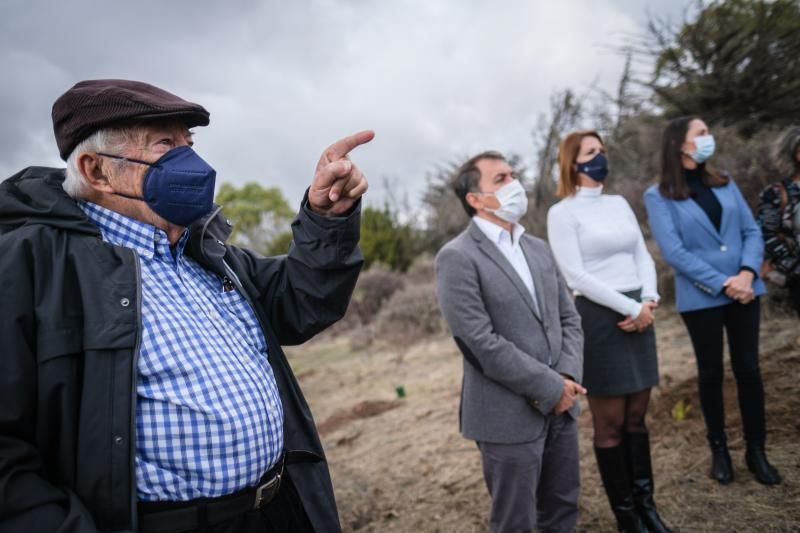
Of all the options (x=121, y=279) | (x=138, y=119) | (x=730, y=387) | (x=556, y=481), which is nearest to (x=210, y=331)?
(x=121, y=279)

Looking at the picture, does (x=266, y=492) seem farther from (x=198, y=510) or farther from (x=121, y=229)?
(x=121, y=229)

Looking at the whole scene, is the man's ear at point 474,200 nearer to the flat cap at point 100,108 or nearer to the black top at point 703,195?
the black top at point 703,195

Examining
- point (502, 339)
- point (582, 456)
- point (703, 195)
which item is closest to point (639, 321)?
point (502, 339)

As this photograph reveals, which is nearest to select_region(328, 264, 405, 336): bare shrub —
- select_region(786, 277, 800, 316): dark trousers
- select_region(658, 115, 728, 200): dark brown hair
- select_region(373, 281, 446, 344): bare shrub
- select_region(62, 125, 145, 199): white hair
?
select_region(373, 281, 446, 344): bare shrub

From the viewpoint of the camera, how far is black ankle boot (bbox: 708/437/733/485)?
3378 mm

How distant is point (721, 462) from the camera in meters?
3.42

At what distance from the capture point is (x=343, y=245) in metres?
1.97

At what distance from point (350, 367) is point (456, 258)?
7.77 meters

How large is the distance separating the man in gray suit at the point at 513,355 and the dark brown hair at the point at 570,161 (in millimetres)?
523

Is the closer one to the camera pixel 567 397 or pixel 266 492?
pixel 266 492

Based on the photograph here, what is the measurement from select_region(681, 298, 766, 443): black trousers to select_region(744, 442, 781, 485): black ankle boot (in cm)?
5

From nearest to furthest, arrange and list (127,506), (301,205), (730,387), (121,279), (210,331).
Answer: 1. (127,506)
2. (121,279)
3. (210,331)
4. (301,205)
5. (730,387)

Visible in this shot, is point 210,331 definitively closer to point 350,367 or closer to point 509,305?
point 509,305

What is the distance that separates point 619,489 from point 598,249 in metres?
1.38
